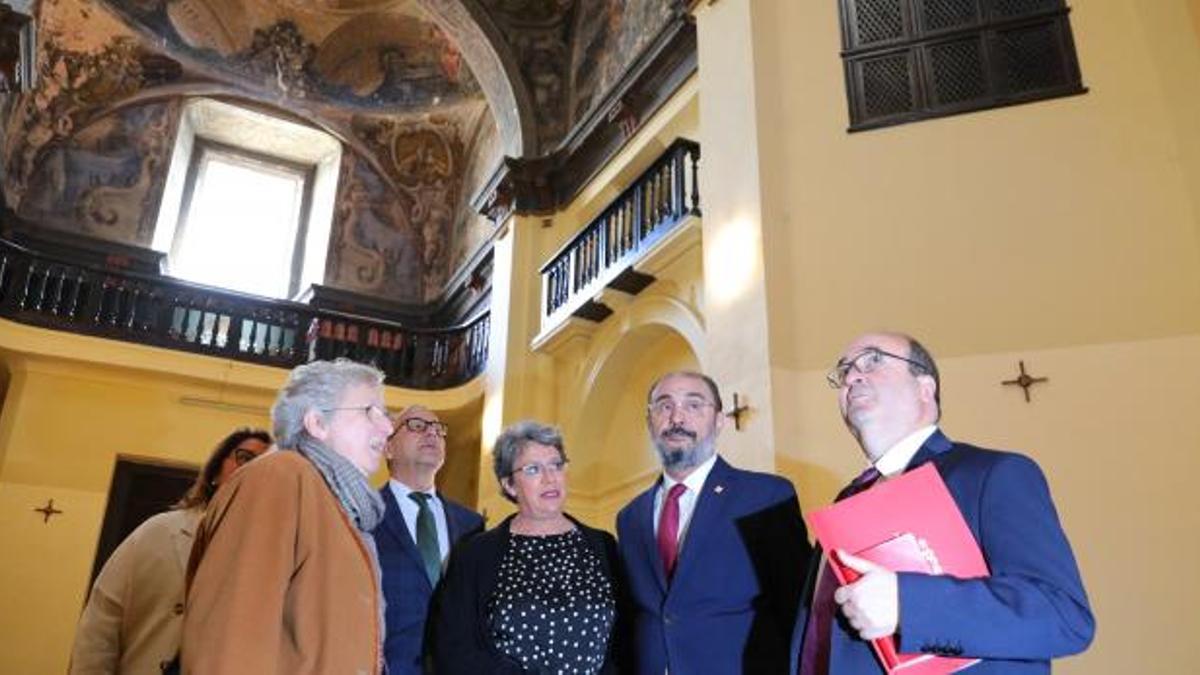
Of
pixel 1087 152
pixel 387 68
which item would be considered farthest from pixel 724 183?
pixel 387 68

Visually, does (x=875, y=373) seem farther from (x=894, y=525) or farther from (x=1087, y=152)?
(x=1087, y=152)

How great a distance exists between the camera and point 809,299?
5570 millimetres

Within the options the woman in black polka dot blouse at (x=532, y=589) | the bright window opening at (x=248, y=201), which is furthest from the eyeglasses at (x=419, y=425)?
the bright window opening at (x=248, y=201)

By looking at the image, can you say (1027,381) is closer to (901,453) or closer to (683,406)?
(683,406)

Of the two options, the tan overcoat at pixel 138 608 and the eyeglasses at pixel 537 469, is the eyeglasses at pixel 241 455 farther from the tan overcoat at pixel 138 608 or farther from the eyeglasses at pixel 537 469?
the eyeglasses at pixel 537 469

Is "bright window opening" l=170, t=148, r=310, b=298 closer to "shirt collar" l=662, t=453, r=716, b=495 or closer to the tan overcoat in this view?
the tan overcoat

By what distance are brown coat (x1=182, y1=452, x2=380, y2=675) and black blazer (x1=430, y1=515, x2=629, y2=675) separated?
1.99 feet

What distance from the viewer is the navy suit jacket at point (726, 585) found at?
251 cm

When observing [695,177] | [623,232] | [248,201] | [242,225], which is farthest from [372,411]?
[248,201]

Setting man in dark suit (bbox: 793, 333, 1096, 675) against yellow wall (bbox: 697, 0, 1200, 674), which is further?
yellow wall (bbox: 697, 0, 1200, 674)

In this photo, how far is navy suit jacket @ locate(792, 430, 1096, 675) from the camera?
1564 mm

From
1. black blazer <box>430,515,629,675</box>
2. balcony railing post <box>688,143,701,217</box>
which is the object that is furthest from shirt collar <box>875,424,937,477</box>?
balcony railing post <box>688,143,701,217</box>

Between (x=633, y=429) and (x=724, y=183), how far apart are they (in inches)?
135

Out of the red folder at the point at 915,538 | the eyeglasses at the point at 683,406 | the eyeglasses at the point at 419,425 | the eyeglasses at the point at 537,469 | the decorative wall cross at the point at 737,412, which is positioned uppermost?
the decorative wall cross at the point at 737,412
